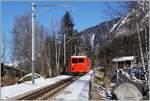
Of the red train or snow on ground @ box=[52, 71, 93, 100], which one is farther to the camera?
the red train

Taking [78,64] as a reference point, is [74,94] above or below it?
below

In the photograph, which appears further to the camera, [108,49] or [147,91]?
[108,49]

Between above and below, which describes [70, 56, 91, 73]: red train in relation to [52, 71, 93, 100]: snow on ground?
above

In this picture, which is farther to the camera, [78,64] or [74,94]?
[78,64]

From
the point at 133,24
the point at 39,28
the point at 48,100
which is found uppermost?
the point at 39,28

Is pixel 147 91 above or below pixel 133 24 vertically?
below

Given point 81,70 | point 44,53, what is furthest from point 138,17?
point 44,53

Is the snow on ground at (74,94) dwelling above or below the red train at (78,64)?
below

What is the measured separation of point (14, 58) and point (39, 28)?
8.14m

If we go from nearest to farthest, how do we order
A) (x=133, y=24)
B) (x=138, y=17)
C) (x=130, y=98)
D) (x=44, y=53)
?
(x=130, y=98)
(x=138, y=17)
(x=133, y=24)
(x=44, y=53)

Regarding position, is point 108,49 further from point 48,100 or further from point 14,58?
point 48,100

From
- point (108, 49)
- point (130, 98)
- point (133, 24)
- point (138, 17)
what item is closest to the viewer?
point (130, 98)

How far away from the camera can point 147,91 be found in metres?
20.5

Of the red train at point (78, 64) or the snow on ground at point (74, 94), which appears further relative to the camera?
the red train at point (78, 64)
